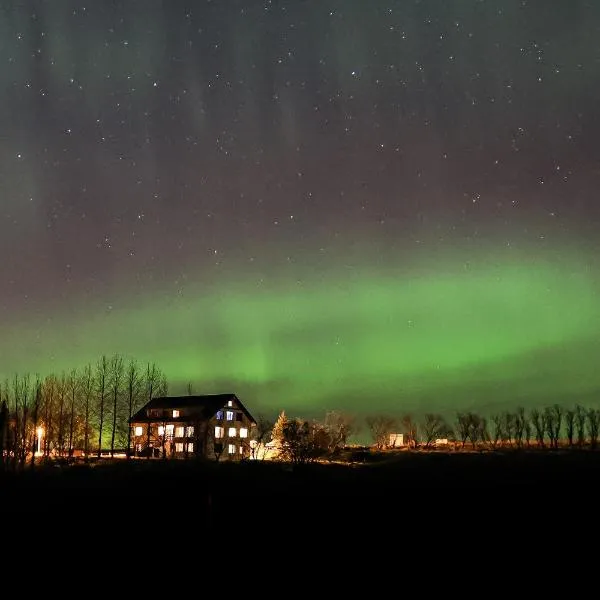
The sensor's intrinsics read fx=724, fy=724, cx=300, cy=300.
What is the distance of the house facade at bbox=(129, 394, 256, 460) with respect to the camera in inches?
3654

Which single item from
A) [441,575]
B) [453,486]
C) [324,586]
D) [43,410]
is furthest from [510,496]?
[43,410]

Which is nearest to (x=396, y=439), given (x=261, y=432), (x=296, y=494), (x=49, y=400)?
(x=261, y=432)

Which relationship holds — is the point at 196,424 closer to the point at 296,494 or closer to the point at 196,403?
the point at 196,403

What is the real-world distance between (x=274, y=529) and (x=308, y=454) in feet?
153

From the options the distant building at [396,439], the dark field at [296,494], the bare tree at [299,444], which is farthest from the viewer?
the distant building at [396,439]

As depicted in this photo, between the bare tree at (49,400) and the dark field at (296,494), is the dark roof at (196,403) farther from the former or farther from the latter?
the dark field at (296,494)

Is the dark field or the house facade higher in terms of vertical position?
the house facade

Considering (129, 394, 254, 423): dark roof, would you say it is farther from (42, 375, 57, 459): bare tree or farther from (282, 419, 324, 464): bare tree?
(282, 419, 324, 464): bare tree

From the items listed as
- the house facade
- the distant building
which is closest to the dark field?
the house facade

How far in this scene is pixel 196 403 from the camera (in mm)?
97812

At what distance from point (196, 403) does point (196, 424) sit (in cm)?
679

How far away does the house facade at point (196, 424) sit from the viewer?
3654 inches

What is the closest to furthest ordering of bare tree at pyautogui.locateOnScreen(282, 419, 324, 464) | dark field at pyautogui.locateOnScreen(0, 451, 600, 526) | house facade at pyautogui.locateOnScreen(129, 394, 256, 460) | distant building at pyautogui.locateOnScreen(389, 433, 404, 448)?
1. dark field at pyautogui.locateOnScreen(0, 451, 600, 526)
2. bare tree at pyautogui.locateOnScreen(282, 419, 324, 464)
3. house facade at pyautogui.locateOnScreen(129, 394, 256, 460)
4. distant building at pyautogui.locateOnScreen(389, 433, 404, 448)

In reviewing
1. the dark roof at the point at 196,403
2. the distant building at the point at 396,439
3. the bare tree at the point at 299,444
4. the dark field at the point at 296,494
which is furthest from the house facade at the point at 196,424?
the dark field at the point at 296,494
